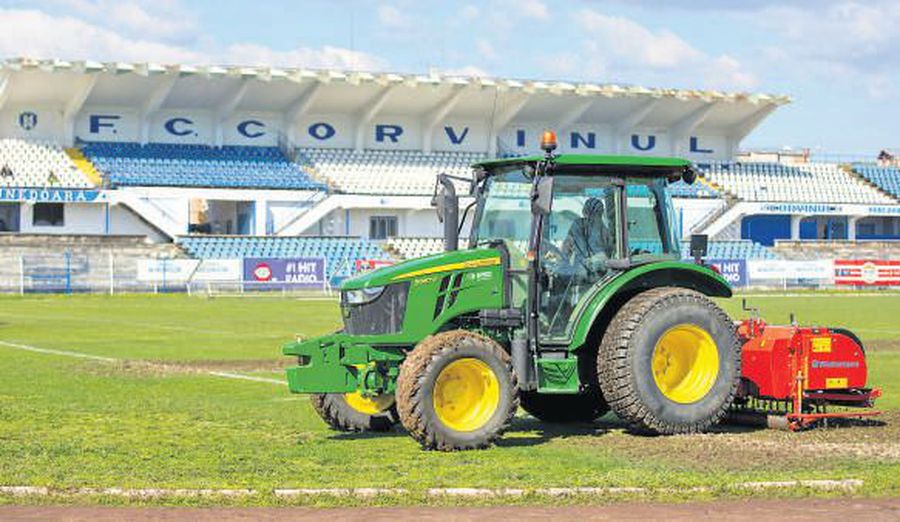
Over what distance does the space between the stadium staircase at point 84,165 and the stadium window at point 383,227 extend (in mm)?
12812

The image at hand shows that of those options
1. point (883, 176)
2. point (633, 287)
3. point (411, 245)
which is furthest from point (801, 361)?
point (883, 176)

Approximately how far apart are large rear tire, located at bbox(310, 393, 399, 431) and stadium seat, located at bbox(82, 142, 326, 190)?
2001 inches

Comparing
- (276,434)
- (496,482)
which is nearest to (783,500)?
(496,482)

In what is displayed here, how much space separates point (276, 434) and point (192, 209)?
175 ft

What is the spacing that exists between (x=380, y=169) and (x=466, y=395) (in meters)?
59.1

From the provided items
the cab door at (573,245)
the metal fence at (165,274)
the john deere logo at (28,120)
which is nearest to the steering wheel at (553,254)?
the cab door at (573,245)

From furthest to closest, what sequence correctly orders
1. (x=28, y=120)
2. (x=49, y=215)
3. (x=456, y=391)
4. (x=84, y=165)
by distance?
(x=28, y=120) → (x=84, y=165) → (x=49, y=215) → (x=456, y=391)

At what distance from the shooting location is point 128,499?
10031mm

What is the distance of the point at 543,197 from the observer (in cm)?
1262

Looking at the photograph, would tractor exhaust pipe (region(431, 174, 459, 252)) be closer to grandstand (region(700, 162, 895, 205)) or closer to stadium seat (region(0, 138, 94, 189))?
stadium seat (region(0, 138, 94, 189))

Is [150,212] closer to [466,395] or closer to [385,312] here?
[385,312]

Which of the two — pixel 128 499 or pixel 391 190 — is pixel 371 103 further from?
pixel 128 499

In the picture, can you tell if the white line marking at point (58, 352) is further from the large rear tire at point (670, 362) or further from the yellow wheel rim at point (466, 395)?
the large rear tire at point (670, 362)

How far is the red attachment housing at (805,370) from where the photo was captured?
13.7 meters
